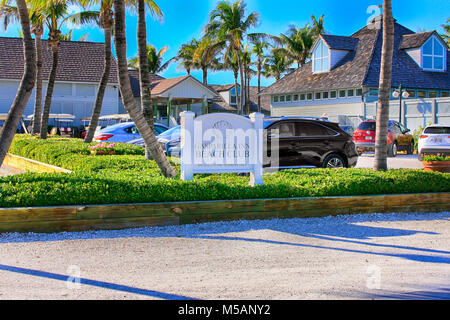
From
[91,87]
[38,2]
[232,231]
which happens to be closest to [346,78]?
[91,87]

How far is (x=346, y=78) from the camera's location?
36656 millimetres

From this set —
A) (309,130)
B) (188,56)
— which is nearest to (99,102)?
(309,130)

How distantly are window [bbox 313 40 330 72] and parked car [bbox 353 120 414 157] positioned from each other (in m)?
16.3

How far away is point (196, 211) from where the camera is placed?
775 cm

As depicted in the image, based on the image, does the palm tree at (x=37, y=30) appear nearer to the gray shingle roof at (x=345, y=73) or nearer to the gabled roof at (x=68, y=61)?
the gabled roof at (x=68, y=61)

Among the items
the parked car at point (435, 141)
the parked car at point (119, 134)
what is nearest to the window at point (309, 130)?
the parked car at point (435, 141)

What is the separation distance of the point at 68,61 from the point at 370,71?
2372cm

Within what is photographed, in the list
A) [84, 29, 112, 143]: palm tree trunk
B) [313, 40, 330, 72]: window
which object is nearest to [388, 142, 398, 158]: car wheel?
[84, 29, 112, 143]: palm tree trunk

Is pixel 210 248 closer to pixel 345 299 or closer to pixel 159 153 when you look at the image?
pixel 345 299

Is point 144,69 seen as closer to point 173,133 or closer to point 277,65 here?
point 173,133

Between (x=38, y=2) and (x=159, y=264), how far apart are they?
11.5 metres

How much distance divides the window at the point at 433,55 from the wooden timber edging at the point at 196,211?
101ft

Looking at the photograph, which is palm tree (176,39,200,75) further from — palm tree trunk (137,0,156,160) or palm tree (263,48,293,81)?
palm tree trunk (137,0,156,160)

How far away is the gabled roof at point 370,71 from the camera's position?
35312 millimetres
